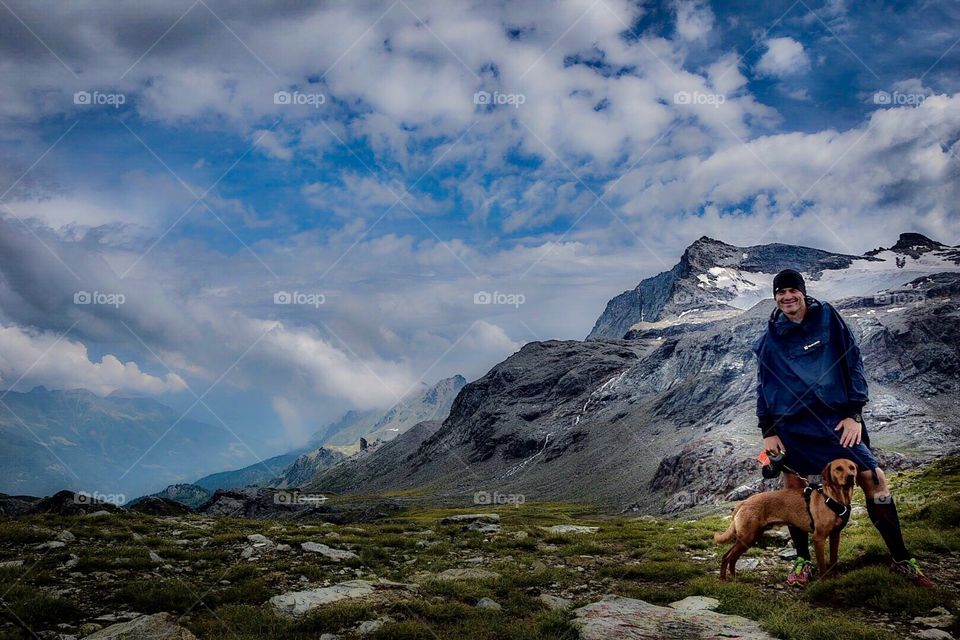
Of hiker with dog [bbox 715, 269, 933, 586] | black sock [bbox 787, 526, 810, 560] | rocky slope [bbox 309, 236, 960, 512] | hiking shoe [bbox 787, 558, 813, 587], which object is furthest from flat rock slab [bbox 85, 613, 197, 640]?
rocky slope [bbox 309, 236, 960, 512]

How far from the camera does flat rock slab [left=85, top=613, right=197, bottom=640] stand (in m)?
7.91

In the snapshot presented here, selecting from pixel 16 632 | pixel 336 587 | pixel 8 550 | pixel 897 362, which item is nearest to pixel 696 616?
pixel 336 587

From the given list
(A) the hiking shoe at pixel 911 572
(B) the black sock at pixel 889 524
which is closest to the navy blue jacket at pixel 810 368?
(B) the black sock at pixel 889 524

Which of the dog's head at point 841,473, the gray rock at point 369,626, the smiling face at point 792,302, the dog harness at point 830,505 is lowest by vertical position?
the gray rock at point 369,626

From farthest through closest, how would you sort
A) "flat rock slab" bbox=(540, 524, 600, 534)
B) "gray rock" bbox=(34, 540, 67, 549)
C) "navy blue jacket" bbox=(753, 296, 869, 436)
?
1. "flat rock slab" bbox=(540, 524, 600, 534)
2. "gray rock" bbox=(34, 540, 67, 549)
3. "navy blue jacket" bbox=(753, 296, 869, 436)

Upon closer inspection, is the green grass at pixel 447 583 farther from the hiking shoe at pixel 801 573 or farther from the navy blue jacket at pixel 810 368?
the navy blue jacket at pixel 810 368

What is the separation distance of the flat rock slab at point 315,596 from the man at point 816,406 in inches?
368

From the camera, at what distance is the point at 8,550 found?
1423 centimetres

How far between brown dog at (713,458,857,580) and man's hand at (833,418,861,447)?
372 millimetres

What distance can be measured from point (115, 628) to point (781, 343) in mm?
14143

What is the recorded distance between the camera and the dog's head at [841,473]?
33.1 ft

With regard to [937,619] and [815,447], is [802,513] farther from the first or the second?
[937,619]

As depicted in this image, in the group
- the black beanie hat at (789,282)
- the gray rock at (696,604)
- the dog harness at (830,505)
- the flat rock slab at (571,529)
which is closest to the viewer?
the gray rock at (696,604)

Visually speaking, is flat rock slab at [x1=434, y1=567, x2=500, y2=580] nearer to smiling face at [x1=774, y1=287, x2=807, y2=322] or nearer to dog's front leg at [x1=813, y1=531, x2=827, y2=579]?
dog's front leg at [x1=813, y1=531, x2=827, y2=579]
